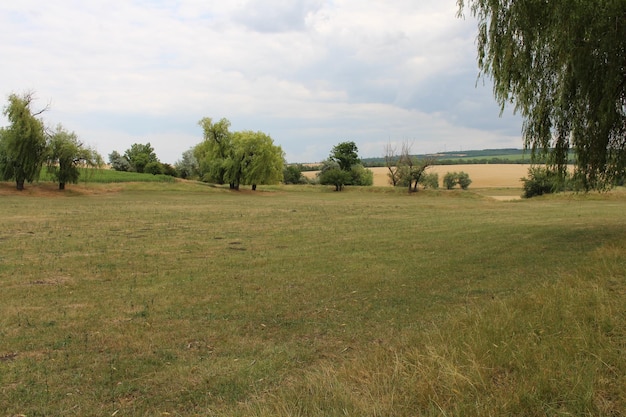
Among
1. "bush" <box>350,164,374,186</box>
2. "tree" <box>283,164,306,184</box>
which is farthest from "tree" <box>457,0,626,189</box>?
"tree" <box>283,164,306,184</box>

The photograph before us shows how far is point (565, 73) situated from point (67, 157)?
5268 cm

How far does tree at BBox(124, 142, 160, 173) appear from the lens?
11125cm

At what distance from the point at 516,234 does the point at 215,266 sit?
1218 centimetres

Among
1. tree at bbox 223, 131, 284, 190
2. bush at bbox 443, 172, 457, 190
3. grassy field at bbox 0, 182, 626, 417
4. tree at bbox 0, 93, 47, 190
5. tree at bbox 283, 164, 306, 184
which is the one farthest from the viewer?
tree at bbox 283, 164, 306, 184

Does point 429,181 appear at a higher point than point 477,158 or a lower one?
lower

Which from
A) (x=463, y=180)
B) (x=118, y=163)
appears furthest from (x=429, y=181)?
(x=118, y=163)

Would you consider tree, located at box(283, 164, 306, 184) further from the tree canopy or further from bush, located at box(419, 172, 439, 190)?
the tree canopy

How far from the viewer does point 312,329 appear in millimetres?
6922

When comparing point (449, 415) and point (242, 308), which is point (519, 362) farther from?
point (242, 308)

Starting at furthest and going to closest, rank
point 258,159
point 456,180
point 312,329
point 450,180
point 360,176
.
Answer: point 360,176
point 450,180
point 456,180
point 258,159
point 312,329

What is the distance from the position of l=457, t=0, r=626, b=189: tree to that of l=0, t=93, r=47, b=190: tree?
49418mm

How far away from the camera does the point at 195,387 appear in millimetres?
4828

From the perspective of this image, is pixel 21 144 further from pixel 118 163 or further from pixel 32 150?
pixel 118 163

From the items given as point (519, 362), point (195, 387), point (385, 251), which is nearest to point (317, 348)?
point (195, 387)
